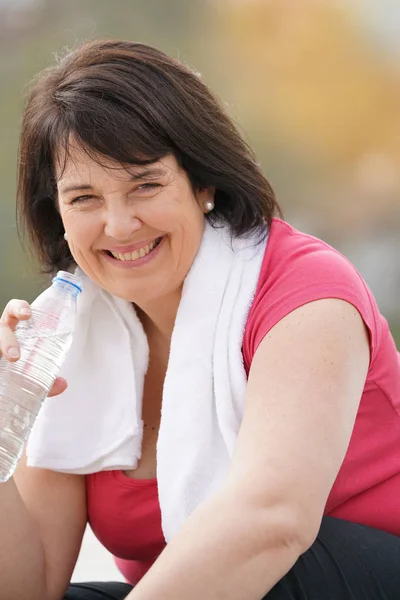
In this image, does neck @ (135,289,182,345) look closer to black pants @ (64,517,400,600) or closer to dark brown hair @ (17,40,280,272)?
dark brown hair @ (17,40,280,272)

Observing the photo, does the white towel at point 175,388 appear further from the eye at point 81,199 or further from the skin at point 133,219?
the eye at point 81,199

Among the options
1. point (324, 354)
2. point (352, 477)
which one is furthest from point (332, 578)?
point (324, 354)

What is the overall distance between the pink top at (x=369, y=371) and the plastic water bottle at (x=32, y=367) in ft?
0.74

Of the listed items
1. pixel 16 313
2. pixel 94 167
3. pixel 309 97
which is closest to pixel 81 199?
pixel 94 167

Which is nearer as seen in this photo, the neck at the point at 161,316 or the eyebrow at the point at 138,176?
the eyebrow at the point at 138,176

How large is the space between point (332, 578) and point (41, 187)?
871 mm

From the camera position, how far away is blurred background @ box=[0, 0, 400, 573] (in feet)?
18.4

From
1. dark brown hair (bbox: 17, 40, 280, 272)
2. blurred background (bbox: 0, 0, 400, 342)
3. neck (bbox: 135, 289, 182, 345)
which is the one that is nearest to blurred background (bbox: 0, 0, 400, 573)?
blurred background (bbox: 0, 0, 400, 342)

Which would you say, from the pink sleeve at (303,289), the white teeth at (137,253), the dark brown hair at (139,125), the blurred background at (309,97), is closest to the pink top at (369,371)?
the pink sleeve at (303,289)

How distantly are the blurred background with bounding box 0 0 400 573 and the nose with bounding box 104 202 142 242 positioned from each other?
399 centimetres

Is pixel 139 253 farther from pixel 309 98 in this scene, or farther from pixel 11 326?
pixel 309 98

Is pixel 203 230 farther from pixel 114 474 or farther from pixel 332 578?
pixel 332 578

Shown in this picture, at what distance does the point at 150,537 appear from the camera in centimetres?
181

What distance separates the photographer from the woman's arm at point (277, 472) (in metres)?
1.27
